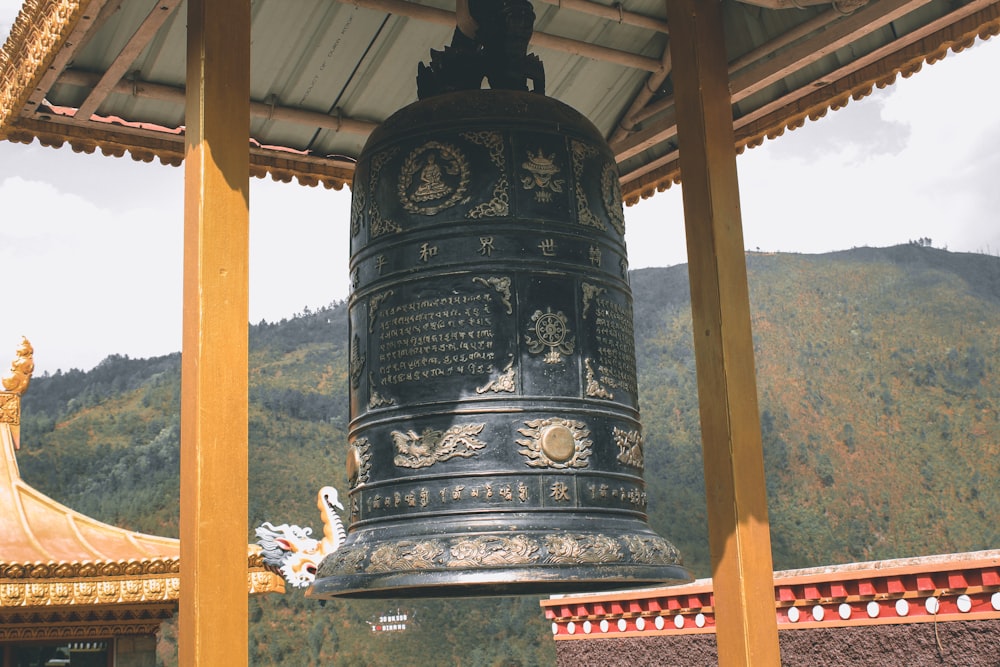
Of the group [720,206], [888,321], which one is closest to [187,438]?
[720,206]

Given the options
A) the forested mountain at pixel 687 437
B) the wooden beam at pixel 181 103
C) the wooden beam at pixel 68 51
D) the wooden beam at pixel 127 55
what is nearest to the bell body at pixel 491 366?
the wooden beam at pixel 127 55

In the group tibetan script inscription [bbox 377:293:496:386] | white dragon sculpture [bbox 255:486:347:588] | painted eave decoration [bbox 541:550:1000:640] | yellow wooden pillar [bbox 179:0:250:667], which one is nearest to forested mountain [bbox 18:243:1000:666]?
white dragon sculpture [bbox 255:486:347:588]

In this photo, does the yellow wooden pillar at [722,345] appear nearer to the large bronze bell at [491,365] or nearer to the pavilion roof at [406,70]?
the large bronze bell at [491,365]

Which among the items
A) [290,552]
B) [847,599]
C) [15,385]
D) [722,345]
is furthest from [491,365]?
[15,385]

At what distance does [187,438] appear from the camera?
327 centimetres

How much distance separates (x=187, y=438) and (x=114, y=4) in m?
1.49

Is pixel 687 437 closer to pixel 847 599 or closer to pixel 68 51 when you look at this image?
pixel 847 599

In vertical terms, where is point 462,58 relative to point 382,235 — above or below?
above

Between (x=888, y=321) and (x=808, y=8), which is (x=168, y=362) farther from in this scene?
(x=808, y=8)

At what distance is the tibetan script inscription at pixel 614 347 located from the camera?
3.81 m

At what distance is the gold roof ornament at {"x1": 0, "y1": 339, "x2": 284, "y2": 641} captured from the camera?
33.5 feet

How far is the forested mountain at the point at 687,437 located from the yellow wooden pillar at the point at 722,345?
29.6 meters

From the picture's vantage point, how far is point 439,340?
3.68 m

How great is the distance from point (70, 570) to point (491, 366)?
309 inches
